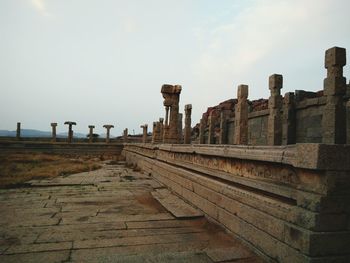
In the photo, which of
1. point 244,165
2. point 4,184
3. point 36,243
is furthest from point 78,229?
point 4,184

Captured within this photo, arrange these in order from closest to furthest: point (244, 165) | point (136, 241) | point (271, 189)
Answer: point (271, 189) < point (136, 241) < point (244, 165)

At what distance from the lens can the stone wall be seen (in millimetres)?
2561

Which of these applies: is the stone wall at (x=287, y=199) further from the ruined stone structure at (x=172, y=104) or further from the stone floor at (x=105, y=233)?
the ruined stone structure at (x=172, y=104)

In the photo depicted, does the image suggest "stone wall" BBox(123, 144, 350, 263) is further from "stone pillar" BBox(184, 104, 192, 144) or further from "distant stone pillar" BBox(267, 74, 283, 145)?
"stone pillar" BBox(184, 104, 192, 144)

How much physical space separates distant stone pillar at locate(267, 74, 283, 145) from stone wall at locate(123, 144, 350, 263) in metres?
7.82

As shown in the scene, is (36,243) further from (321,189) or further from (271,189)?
(321,189)

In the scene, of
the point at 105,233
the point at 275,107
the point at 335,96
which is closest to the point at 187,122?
the point at 275,107

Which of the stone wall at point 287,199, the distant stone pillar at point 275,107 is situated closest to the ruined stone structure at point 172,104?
the distant stone pillar at point 275,107

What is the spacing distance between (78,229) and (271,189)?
9.61 feet

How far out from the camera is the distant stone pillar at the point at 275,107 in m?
11.6

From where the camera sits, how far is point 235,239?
384 centimetres

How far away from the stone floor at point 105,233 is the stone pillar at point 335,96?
5736 millimetres

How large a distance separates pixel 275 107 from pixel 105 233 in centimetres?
976

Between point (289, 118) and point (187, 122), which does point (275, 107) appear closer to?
point (289, 118)
